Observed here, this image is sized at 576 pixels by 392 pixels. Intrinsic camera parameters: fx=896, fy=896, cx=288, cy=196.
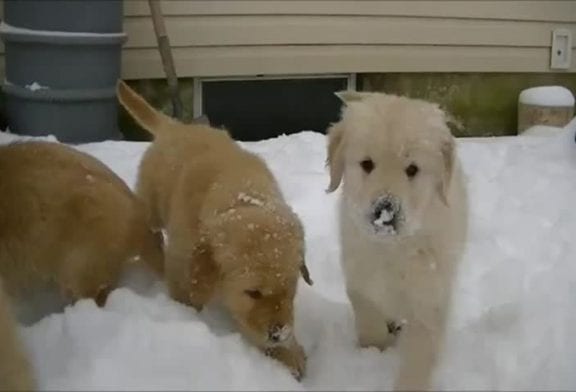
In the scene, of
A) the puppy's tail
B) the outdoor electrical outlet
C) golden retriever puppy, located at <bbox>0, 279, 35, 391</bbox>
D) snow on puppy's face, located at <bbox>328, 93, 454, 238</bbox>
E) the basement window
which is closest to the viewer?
golden retriever puppy, located at <bbox>0, 279, 35, 391</bbox>

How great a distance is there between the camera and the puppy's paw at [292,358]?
265 centimetres

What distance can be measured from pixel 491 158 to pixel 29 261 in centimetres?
331

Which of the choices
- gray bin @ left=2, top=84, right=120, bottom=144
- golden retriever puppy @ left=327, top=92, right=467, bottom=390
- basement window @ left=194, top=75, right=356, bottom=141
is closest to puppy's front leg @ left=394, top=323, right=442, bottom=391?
golden retriever puppy @ left=327, top=92, right=467, bottom=390

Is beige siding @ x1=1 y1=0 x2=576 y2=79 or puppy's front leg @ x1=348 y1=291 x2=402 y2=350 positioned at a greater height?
beige siding @ x1=1 y1=0 x2=576 y2=79

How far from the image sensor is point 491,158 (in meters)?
5.38

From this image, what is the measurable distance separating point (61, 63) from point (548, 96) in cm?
376

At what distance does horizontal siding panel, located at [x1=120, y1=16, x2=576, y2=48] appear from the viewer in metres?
6.04

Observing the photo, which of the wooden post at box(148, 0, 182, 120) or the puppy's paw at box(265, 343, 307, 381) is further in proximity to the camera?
the wooden post at box(148, 0, 182, 120)

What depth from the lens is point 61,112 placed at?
206 inches

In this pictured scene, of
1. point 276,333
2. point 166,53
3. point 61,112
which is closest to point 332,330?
point 276,333

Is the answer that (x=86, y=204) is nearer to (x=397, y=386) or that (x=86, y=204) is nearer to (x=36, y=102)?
(x=397, y=386)

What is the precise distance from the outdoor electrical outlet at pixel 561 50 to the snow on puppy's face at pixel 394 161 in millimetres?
5022

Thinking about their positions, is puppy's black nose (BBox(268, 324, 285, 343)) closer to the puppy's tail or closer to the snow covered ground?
the snow covered ground

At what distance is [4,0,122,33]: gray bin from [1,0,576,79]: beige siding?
664 mm
